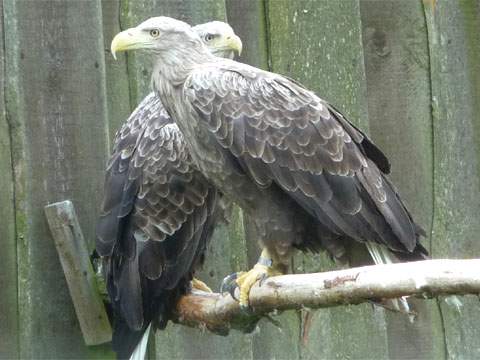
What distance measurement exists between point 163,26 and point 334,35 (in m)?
0.88

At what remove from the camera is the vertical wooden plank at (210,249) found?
239 inches

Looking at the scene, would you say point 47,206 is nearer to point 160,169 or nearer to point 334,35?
point 160,169

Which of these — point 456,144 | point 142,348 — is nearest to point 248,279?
point 142,348

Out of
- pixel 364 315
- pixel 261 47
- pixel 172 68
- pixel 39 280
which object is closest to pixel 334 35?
pixel 261 47

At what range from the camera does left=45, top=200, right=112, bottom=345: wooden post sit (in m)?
5.77

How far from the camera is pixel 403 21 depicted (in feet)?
21.2

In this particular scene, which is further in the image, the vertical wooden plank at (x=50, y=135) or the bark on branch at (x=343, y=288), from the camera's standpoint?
the vertical wooden plank at (x=50, y=135)

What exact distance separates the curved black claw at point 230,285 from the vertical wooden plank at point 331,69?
54 cm

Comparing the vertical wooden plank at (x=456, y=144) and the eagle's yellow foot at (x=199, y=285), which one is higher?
the vertical wooden plank at (x=456, y=144)

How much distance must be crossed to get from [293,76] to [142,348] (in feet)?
4.88

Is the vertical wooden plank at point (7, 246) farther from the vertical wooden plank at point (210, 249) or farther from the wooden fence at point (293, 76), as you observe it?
the vertical wooden plank at point (210, 249)

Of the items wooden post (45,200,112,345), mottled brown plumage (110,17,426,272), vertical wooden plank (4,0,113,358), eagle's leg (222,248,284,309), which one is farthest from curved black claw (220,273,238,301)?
vertical wooden plank (4,0,113,358)

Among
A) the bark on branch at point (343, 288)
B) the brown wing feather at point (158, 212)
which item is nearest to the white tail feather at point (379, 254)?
the bark on branch at point (343, 288)

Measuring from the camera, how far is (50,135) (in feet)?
19.3
